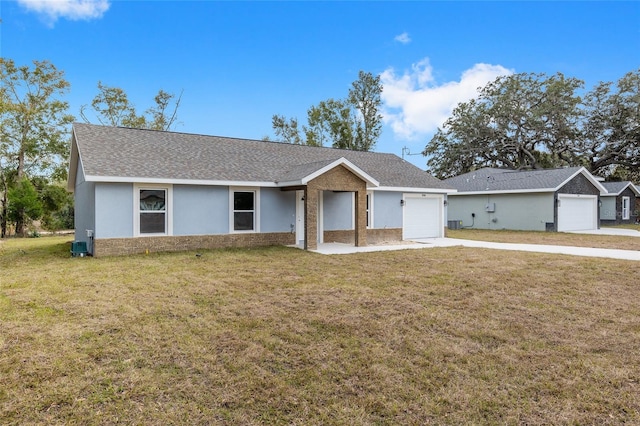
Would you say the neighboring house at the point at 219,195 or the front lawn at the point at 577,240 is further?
the front lawn at the point at 577,240

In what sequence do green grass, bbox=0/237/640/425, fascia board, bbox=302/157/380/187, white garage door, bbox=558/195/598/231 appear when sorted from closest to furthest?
green grass, bbox=0/237/640/425 < fascia board, bbox=302/157/380/187 < white garage door, bbox=558/195/598/231

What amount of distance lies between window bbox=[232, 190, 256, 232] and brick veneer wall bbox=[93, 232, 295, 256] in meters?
0.35

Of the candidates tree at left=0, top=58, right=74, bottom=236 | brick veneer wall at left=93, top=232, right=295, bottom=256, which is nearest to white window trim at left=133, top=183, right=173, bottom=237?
brick veneer wall at left=93, top=232, right=295, bottom=256

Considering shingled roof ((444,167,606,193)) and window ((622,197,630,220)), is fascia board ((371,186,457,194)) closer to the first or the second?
shingled roof ((444,167,606,193))

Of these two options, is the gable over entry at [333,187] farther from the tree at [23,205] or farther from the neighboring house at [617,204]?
the neighboring house at [617,204]

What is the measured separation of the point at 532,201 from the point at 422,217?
9598mm

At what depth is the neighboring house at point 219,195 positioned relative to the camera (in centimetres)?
1158

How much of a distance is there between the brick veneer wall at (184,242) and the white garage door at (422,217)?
592 cm

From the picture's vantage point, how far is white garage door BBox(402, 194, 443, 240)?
17391 mm

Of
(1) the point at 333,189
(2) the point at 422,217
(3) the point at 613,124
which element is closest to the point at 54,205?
(1) the point at 333,189

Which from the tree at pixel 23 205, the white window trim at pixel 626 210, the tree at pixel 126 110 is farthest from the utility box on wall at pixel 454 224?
the tree at pixel 23 205

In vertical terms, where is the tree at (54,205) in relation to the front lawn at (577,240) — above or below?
above

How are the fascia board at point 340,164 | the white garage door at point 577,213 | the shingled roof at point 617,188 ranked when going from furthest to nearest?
the shingled roof at point 617,188, the white garage door at point 577,213, the fascia board at point 340,164

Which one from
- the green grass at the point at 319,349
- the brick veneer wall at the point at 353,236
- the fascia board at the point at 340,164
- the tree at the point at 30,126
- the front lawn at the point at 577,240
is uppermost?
A: the tree at the point at 30,126
